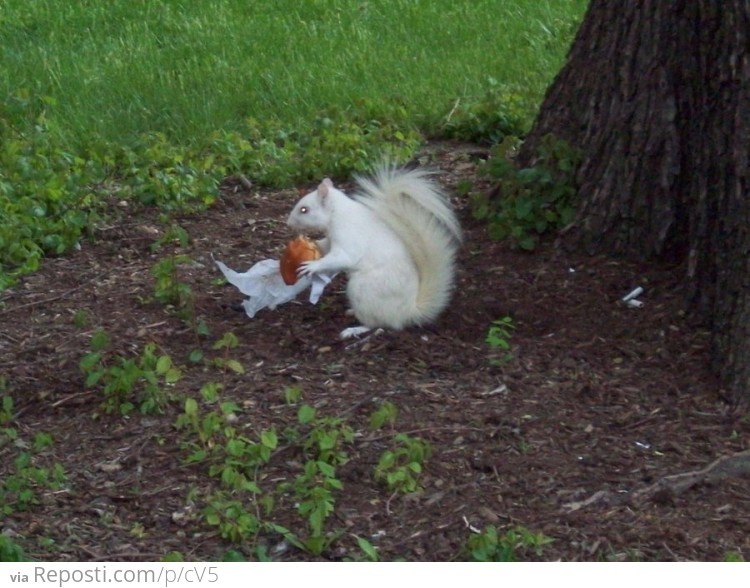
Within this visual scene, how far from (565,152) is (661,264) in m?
0.64

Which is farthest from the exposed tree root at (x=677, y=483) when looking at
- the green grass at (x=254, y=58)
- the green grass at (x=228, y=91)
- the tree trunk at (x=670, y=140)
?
the green grass at (x=254, y=58)

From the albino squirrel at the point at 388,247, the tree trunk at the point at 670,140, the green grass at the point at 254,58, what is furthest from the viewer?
the green grass at the point at 254,58

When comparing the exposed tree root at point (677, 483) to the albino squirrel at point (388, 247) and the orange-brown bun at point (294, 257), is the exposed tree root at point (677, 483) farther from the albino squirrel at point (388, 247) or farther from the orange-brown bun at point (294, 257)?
the orange-brown bun at point (294, 257)

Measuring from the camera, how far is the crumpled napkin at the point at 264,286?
490 centimetres

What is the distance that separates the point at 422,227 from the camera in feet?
15.8

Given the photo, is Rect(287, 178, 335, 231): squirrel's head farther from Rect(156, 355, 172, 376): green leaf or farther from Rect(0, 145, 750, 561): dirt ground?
Rect(156, 355, 172, 376): green leaf

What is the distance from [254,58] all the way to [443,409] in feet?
15.9

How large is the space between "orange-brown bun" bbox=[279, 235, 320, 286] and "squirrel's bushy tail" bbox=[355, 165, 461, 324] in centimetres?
31

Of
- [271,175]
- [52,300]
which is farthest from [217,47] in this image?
[52,300]

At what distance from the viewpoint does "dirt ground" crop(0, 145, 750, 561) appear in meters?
3.54

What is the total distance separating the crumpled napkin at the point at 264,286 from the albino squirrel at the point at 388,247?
159mm

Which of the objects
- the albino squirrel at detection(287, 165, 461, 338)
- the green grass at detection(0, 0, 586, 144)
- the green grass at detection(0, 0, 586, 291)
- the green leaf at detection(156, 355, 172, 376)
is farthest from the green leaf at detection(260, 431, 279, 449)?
the green grass at detection(0, 0, 586, 144)

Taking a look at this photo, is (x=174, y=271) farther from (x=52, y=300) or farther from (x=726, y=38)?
(x=726, y=38)

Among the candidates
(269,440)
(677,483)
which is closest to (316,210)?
(269,440)
